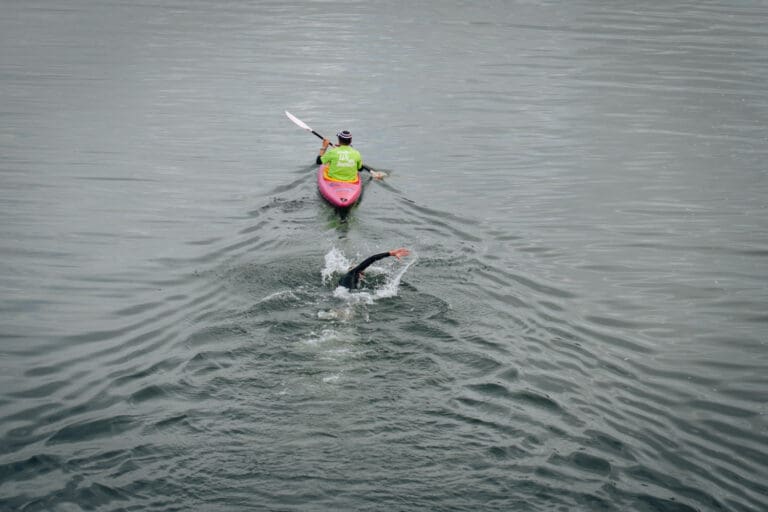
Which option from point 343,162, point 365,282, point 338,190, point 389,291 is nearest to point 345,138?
point 343,162

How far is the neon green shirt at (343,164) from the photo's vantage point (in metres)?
21.3

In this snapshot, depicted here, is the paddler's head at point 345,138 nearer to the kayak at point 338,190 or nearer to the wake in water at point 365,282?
the kayak at point 338,190

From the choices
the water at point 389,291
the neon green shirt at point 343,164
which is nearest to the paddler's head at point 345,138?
the neon green shirt at point 343,164

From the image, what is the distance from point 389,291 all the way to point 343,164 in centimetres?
735

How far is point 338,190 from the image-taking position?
20.6m

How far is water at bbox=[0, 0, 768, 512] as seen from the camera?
32.2ft

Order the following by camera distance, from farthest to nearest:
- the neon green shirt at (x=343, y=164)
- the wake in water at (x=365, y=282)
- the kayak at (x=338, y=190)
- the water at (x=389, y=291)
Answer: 1. the neon green shirt at (x=343, y=164)
2. the kayak at (x=338, y=190)
3. the wake in water at (x=365, y=282)
4. the water at (x=389, y=291)

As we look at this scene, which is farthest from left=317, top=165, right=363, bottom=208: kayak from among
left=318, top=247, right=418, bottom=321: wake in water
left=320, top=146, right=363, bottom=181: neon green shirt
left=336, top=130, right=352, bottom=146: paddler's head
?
left=318, top=247, right=418, bottom=321: wake in water

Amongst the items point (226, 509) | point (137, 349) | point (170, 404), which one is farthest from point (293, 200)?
point (226, 509)

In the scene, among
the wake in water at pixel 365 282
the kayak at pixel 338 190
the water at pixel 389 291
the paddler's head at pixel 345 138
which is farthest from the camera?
the paddler's head at pixel 345 138

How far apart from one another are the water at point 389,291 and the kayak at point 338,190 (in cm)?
48

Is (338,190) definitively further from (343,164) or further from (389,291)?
(389,291)

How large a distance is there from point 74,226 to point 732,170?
19.0 meters

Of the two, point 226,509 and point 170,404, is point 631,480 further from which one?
point 170,404
